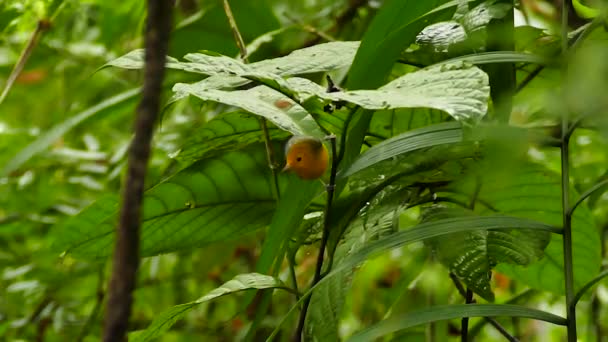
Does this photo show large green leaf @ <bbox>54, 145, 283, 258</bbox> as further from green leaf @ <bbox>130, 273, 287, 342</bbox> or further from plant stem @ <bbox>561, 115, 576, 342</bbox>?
plant stem @ <bbox>561, 115, 576, 342</bbox>

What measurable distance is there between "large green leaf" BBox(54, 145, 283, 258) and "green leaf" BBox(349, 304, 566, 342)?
213mm

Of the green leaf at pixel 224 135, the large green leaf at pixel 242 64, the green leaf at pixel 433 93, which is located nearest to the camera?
the green leaf at pixel 433 93

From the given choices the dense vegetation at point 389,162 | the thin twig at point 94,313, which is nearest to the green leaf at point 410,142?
the dense vegetation at point 389,162

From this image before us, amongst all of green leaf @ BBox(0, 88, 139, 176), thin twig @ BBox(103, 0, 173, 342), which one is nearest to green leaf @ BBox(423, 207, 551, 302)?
green leaf @ BBox(0, 88, 139, 176)

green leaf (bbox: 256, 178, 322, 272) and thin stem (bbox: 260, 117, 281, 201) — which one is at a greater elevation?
thin stem (bbox: 260, 117, 281, 201)

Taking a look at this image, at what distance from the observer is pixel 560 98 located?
0.56 m

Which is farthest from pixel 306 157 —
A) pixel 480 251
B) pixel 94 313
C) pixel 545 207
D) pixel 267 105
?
pixel 94 313

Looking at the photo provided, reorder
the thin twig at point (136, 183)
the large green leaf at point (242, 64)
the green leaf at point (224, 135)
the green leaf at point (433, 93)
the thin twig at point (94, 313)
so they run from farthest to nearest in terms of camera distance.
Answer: the thin twig at point (94, 313)
the green leaf at point (224, 135)
the large green leaf at point (242, 64)
the green leaf at point (433, 93)
the thin twig at point (136, 183)

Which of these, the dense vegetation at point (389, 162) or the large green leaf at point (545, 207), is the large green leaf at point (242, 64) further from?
the large green leaf at point (545, 207)

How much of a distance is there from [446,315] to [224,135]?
0.74 feet

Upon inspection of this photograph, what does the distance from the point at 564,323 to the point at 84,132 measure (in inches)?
54.1

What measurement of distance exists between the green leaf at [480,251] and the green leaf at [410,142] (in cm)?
9

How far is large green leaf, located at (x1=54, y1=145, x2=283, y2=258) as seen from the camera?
0.75 meters

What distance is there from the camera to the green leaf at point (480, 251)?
2.15 feet
